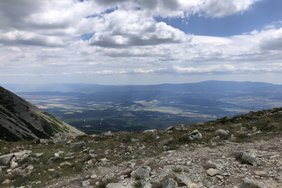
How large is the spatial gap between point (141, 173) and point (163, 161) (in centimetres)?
216

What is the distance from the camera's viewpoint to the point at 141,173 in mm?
15859

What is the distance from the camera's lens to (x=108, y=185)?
1534cm

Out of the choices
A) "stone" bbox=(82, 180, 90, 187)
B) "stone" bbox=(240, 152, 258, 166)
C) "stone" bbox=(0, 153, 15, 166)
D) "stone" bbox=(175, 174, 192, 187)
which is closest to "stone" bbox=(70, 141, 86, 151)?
"stone" bbox=(0, 153, 15, 166)

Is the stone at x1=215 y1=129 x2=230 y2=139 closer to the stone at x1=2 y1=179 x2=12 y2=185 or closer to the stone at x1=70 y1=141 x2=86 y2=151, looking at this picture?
the stone at x1=70 y1=141 x2=86 y2=151

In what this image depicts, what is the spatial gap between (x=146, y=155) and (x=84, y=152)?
18.7ft

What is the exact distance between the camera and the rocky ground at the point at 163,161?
593 inches

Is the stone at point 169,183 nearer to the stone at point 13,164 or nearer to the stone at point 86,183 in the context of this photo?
the stone at point 86,183

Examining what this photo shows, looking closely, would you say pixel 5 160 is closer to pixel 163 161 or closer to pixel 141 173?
pixel 141 173

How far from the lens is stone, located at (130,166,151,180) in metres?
15.7

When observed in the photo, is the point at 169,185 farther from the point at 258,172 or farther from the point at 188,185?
the point at 258,172

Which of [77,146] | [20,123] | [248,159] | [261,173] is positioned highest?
[248,159]

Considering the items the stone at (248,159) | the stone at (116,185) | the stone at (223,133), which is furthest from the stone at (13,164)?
the stone at (248,159)

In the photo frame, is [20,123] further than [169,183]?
Yes

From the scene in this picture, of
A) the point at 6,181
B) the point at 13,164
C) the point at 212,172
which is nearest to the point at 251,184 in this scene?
the point at 212,172
